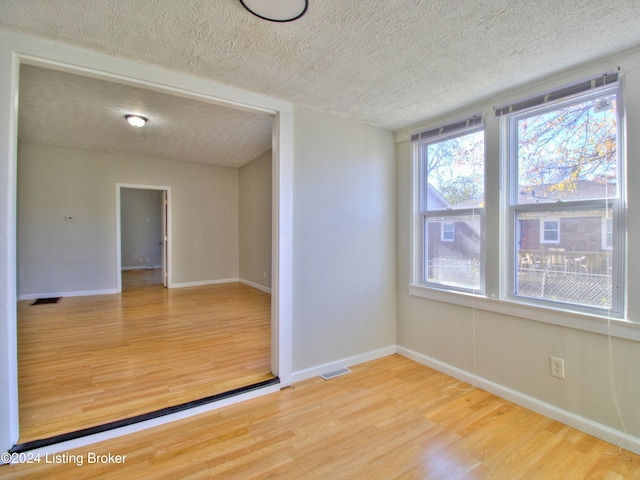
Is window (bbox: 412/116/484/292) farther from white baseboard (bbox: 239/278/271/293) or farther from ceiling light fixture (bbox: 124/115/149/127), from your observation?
white baseboard (bbox: 239/278/271/293)

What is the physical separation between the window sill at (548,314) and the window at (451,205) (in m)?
0.10

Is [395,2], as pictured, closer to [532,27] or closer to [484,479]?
[532,27]

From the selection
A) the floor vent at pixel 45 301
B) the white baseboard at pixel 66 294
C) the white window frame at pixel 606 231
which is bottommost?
the floor vent at pixel 45 301

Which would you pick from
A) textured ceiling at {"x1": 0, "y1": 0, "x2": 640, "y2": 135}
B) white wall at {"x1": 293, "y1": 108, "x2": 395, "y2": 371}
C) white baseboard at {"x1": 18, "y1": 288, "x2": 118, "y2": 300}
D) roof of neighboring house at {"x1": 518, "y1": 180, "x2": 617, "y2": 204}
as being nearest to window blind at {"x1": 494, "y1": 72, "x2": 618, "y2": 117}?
textured ceiling at {"x1": 0, "y1": 0, "x2": 640, "y2": 135}

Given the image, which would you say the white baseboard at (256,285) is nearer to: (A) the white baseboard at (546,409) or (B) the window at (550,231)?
(A) the white baseboard at (546,409)

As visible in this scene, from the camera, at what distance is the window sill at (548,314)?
182 cm

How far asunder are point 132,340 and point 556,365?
156 inches

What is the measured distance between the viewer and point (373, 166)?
3.10 meters

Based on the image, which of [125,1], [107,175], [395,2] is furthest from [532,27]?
[107,175]

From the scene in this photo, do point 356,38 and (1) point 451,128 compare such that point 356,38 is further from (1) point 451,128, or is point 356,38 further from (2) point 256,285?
(2) point 256,285

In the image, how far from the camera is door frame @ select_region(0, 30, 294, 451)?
5.41ft

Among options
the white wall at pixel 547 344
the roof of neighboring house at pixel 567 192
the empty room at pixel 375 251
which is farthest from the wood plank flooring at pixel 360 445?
the roof of neighboring house at pixel 567 192

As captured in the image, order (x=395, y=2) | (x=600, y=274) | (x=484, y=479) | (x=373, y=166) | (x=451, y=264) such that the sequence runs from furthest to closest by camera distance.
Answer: (x=373, y=166) → (x=451, y=264) → (x=600, y=274) → (x=484, y=479) → (x=395, y=2)

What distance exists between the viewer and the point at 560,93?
205cm
